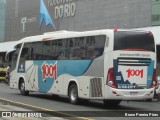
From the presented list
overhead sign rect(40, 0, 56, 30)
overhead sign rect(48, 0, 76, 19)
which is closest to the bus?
overhead sign rect(48, 0, 76, 19)

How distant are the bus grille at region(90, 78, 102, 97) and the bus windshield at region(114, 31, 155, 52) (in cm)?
158

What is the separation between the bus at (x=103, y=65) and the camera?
16.8 m

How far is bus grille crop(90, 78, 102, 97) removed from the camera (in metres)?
17.2

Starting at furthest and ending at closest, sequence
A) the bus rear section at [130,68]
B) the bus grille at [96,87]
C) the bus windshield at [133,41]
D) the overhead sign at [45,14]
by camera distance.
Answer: the overhead sign at [45,14], the bus grille at [96,87], the bus windshield at [133,41], the bus rear section at [130,68]

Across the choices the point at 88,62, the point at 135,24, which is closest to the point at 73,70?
the point at 88,62

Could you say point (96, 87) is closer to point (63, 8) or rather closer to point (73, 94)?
point (73, 94)

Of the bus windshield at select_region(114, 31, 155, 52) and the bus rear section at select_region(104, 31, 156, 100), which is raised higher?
the bus windshield at select_region(114, 31, 155, 52)

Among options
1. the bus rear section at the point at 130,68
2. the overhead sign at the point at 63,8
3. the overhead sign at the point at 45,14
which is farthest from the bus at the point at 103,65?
the overhead sign at the point at 45,14

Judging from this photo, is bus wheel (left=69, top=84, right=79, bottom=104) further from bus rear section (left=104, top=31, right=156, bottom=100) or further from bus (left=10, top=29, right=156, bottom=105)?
bus rear section (left=104, top=31, right=156, bottom=100)

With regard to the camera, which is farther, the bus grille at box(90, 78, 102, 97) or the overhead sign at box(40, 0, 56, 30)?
the overhead sign at box(40, 0, 56, 30)

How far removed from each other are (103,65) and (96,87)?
3.35ft

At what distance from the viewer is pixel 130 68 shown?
17.0 metres

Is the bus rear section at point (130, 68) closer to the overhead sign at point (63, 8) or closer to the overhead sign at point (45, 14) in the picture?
the overhead sign at point (63, 8)

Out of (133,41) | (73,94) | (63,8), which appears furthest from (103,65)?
(63,8)
